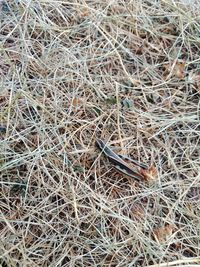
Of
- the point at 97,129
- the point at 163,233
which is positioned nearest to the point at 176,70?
the point at 97,129

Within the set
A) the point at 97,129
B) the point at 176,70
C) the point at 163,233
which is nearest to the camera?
the point at 163,233

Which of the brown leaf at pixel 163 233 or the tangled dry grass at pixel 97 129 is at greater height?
the tangled dry grass at pixel 97 129

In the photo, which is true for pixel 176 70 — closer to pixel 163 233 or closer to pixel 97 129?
pixel 97 129

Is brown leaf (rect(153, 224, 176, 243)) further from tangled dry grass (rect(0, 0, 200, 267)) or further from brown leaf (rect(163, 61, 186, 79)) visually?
brown leaf (rect(163, 61, 186, 79))

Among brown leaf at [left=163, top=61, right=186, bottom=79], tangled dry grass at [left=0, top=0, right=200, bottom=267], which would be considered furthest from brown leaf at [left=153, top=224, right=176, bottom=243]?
brown leaf at [left=163, top=61, right=186, bottom=79]

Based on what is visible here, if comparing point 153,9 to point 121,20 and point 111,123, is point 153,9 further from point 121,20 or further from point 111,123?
point 111,123

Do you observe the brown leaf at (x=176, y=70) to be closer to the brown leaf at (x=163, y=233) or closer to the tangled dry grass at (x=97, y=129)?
the tangled dry grass at (x=97, y=129)

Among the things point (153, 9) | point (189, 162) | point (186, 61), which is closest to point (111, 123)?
point (189, 162)

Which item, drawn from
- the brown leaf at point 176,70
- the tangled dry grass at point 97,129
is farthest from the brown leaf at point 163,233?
the brown leaf at point 176,70
